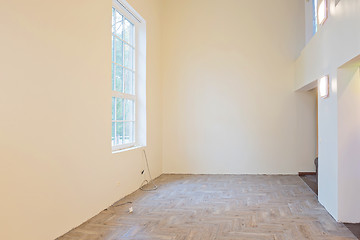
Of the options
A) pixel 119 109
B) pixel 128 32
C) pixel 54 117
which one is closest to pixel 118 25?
pixel 128 32

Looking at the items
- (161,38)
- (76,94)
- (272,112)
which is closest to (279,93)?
(272,112)

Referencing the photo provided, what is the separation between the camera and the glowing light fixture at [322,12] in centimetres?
384

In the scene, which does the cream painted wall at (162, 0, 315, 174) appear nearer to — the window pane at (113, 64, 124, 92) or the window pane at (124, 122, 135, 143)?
the window pane at (124, 122, 135, 143)

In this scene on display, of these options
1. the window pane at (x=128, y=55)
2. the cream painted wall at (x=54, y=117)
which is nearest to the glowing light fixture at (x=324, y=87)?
the cream painted wall at (x=54, y=117)

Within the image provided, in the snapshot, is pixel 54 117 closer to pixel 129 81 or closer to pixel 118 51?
pixel 118 51

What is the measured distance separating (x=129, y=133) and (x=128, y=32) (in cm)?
179

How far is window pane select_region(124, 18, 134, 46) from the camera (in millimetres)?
5141

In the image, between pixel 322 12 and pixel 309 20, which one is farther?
pixel 309 20

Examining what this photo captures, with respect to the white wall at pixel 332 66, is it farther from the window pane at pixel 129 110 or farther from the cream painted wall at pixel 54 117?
the window pane at pixel 129 110

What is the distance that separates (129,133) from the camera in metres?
5.33

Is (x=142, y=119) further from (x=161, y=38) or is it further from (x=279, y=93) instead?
(x=279, y=93)

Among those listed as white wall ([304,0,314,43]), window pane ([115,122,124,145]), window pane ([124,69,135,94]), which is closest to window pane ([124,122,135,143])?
window pane ([115,122,124,145])

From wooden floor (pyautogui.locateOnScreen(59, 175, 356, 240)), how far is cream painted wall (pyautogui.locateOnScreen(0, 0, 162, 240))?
365mm

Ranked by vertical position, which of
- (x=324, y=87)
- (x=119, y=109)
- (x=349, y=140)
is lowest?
(x=349, y=140)
